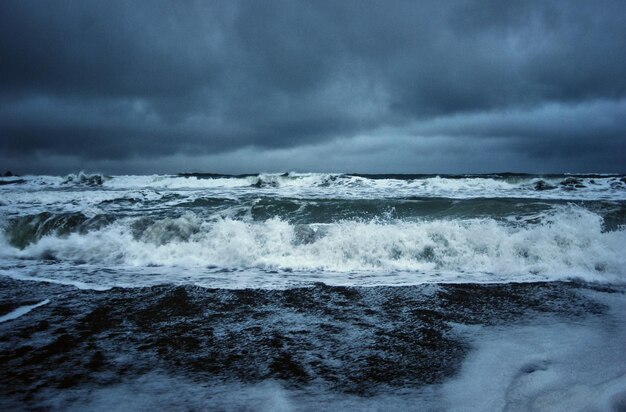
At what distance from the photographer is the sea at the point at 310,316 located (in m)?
2.38

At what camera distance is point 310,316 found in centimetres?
386

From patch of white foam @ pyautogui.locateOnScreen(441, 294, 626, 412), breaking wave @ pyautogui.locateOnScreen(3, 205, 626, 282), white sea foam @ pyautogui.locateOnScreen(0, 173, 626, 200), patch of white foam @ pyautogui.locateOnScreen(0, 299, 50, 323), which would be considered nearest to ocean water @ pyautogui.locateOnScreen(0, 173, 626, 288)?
breaking wave @ pyautogui.locateOnScreen(3, 205, 626, 282)

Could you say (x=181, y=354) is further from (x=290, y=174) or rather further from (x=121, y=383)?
(x=290, y=174)

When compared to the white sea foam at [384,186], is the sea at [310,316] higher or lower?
lower

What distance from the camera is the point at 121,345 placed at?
312 centimetres

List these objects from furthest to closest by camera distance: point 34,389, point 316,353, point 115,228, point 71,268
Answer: point 115,228 → point 71,268 → point 316,353 → point 34,389

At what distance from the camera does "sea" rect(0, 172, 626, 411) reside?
2381mm

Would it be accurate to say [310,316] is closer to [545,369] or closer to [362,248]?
[545,369]

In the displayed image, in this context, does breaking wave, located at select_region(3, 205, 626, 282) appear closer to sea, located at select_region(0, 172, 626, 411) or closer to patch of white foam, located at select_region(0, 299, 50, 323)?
sea, located at select_region(0, 172, 626, 411)

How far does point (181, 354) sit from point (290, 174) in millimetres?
23922

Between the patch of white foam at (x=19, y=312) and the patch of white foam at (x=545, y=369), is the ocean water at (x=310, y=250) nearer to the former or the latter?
the patch of white foam at (x=19, y=312)

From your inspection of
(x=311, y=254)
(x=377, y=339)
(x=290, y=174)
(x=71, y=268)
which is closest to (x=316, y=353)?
(x=377, y=339)

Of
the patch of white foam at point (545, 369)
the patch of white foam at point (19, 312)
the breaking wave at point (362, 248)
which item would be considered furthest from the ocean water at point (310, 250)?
the patch of white foam at point (545, 369)

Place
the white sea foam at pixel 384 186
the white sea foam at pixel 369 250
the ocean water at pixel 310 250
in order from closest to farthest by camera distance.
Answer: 1. the ocean water at pixel 310 250
2. the white sea foam at pixel 369 250
3. the white sea foam at pixel 384 186
